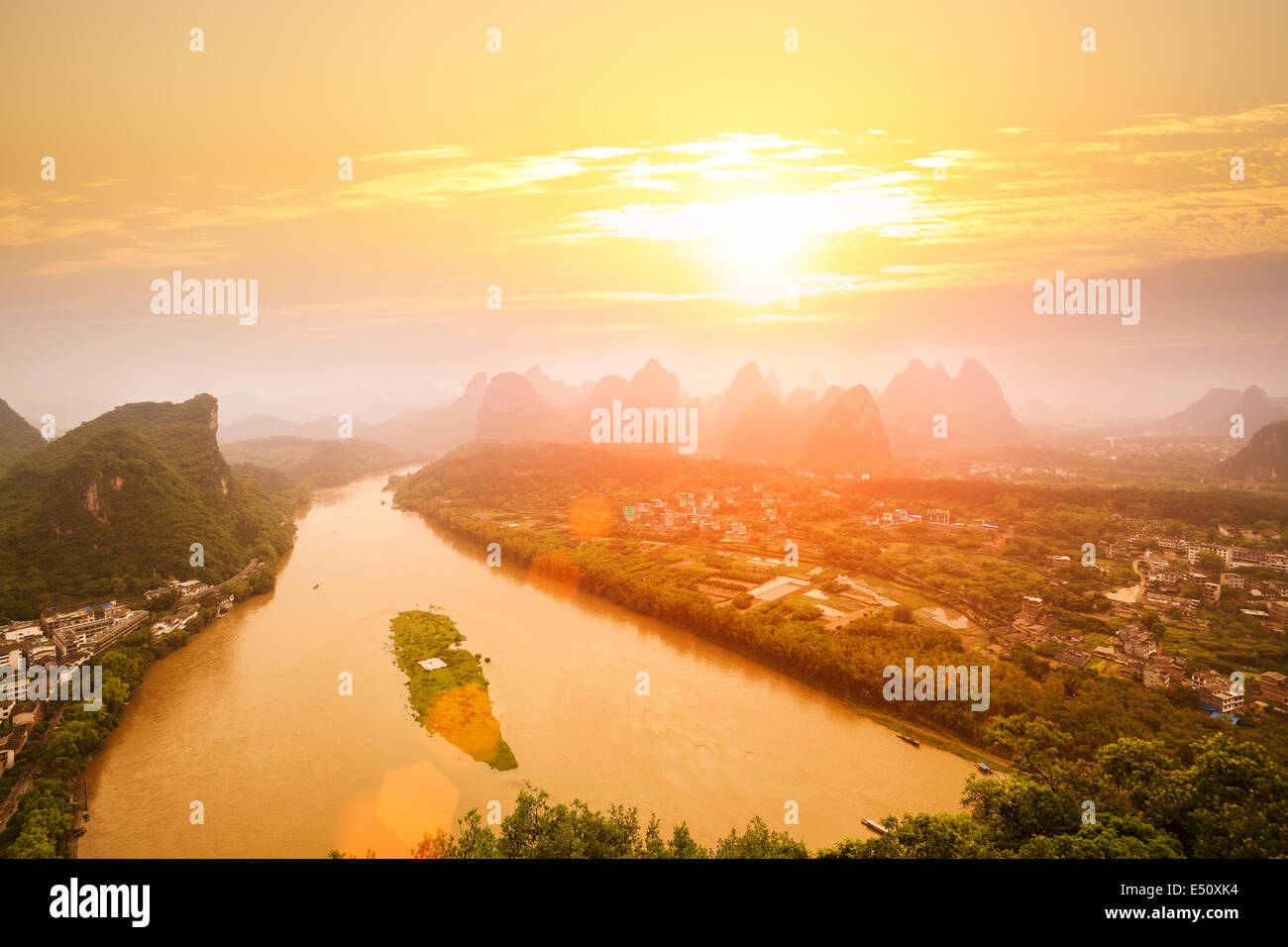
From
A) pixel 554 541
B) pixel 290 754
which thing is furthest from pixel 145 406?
pixel 290 754

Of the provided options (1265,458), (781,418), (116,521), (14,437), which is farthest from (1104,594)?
(14,437)

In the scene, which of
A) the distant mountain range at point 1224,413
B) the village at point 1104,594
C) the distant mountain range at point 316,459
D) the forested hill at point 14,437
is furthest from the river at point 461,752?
the distant mountain range at point 1224,413

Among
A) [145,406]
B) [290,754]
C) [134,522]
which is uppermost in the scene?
[145,406]

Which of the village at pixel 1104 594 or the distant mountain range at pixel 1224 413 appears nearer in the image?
the village at pixel 1104 594

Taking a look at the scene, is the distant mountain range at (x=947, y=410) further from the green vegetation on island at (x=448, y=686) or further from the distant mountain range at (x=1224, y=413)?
the green vegetation on island at (x=448, y=686)

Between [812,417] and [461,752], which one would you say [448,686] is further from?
[812,417]
